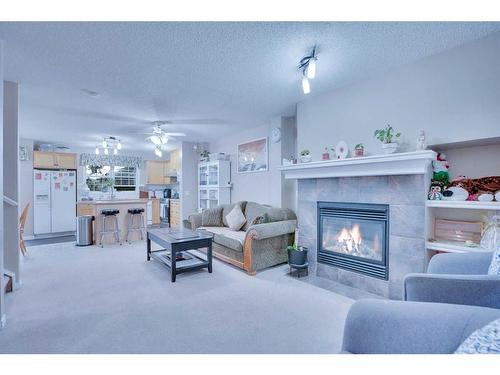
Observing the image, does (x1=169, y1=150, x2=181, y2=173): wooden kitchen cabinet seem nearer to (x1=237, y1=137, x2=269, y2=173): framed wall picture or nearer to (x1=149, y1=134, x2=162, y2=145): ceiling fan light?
(x1=237, y1=137, x2=269, y2=173): framed wall picture

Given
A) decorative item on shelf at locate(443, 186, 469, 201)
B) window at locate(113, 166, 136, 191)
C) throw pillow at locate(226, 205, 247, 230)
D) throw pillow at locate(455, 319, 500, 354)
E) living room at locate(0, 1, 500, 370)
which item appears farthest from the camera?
window at locate(113, 166, 136, 191)

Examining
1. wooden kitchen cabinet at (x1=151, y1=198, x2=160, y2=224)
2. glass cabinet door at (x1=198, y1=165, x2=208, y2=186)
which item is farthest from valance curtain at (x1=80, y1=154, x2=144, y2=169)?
glass cabinet door at (x1=198, y1=165, x2=208, y2=186)

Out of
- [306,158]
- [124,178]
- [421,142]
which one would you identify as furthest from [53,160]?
[421,142]

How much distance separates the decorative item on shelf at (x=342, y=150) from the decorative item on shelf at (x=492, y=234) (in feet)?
4.73

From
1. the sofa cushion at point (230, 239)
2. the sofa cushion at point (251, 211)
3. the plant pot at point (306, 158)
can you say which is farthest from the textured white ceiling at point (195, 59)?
the sofa cushion at point (230, 239)

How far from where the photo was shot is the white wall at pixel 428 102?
209 centimetres

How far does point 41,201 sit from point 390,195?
24.9ft

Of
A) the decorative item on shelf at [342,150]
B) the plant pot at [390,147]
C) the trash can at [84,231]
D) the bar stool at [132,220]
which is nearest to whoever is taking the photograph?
the plant pot at [390,147]

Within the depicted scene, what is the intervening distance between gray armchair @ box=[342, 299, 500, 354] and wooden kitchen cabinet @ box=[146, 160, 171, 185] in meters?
8.02

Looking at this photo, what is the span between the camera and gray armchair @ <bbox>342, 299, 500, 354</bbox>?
3.21 feet

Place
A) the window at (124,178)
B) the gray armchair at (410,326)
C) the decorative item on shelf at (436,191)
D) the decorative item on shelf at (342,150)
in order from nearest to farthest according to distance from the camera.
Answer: the gray armchair at (410,326) < the decorative item on shelf at (436,191) < the decorative item on shelf at (342,150) < the window at (124,178)

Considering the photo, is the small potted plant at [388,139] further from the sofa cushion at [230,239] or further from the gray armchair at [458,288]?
the sofa cushion at [230,239]

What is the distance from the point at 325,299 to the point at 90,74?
3604 mm

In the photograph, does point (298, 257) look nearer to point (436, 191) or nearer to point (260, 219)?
point (260, 219)
